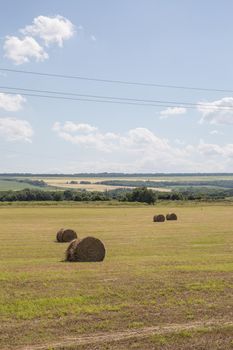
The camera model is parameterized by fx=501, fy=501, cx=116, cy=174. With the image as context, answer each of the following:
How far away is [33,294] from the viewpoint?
15.1m

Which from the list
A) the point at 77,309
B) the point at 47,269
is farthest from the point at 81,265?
the point at 77,309

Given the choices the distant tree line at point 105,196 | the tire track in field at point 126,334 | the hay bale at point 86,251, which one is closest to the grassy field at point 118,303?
the tire track in field at point 126,334

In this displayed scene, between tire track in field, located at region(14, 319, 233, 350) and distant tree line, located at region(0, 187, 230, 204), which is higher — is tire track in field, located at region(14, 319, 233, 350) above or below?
below

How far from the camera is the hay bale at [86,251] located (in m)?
23.9

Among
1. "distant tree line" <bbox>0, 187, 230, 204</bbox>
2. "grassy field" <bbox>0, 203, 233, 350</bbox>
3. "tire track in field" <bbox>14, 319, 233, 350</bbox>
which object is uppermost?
"distant tree line" <bbox>0, 187, 230, 204</bbox>

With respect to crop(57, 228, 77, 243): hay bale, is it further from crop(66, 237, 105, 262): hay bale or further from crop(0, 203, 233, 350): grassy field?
crop(0, 203, 233, 350): grassy field

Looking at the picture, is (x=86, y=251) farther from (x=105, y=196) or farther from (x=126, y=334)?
(x=105, y=196)

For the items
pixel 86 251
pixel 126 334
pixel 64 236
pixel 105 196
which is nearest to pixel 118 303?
pixel 126 334

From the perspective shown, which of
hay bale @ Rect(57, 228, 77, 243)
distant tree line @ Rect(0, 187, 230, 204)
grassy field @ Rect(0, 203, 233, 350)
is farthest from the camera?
distant tree line @ Rect(0, 187, 230, 204)

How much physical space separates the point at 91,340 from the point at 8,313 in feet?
9.72

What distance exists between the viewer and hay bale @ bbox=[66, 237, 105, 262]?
23891 millimetres

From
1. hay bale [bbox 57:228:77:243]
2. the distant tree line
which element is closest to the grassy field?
hay bale [bbox 57:228:77:243]

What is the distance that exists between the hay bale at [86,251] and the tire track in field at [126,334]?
11.6m

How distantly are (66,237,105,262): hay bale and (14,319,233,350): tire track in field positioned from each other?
1162 cm
